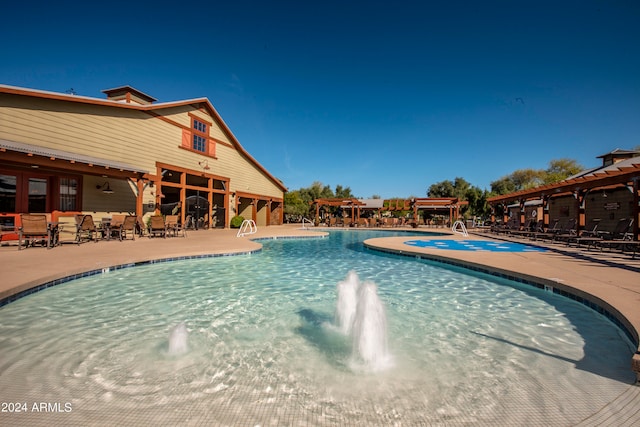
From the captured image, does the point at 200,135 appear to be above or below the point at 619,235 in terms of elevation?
above

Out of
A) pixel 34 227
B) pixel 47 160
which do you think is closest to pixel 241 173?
pixel 47 160

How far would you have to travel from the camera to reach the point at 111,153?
1252 cm

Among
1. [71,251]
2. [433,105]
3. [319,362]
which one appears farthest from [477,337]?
[433,105]

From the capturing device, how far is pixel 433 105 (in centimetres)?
2570

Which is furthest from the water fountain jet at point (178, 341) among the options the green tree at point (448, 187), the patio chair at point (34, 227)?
the green tree at point (448, 187)

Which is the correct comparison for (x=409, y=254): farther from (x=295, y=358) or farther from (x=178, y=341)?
(x=178, y=341)

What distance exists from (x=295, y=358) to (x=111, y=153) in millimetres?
13465

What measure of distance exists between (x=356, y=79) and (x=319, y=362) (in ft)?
74.1

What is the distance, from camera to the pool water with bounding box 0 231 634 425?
2127 millimetres

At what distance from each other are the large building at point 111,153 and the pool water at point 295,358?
7.25 meters

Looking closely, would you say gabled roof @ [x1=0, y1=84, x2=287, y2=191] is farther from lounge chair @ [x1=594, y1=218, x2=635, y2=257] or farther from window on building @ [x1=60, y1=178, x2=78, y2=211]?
lounge chair @ [x1=594, y1=218, x2=635, y2=257]

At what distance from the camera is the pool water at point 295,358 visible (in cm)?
213

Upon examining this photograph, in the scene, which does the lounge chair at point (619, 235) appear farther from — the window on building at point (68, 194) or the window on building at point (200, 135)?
the window on building at point (200, 135)

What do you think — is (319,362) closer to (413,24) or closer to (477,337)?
(477,337)
